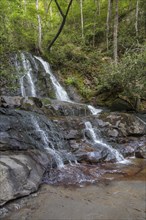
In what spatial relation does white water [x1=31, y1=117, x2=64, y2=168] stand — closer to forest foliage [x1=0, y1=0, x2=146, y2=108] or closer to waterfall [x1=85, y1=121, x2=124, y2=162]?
waterfall [x1=85, y1=121, x2=124, y2=162]

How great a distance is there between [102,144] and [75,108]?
320 centimetres

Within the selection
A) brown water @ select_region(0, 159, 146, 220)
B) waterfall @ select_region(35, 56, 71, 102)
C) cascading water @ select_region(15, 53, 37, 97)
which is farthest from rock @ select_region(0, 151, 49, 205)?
waterfall @ select_region(35, 56, 71, 102)

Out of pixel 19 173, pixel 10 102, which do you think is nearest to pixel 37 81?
pixel 10 102

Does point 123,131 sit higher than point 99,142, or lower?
higher

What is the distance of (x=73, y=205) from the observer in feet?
14.9

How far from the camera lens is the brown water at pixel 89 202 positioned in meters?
4.12

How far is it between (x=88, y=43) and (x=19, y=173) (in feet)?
55.7

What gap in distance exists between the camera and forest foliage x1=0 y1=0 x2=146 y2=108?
1191 cm

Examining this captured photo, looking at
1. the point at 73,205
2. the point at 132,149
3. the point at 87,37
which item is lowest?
the point at 132,149

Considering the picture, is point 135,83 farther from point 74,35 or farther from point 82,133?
point 74,35

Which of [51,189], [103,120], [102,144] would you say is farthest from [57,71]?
[51,189]

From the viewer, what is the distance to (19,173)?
17.4ft

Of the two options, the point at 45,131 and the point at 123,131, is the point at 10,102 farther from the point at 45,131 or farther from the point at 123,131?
the point at 123,131

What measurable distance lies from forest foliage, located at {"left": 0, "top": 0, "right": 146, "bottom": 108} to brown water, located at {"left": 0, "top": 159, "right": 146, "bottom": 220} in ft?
17.0
